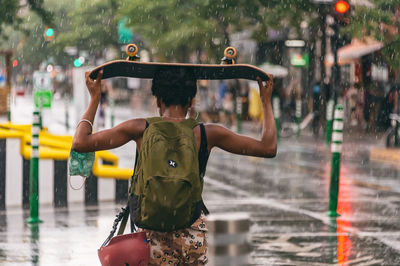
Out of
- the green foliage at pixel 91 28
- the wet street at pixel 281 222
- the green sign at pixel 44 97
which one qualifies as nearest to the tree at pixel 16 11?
the green sign at pixel 44 97

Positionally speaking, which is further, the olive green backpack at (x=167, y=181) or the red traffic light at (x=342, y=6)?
the red traffic light at (x=342, y=6)

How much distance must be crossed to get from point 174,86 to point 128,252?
797mm

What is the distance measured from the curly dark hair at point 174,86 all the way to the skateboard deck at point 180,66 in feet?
0.11

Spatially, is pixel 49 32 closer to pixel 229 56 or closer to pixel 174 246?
pixel 229 56

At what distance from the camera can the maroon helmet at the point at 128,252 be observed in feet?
13.3

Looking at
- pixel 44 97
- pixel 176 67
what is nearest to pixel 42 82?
pixel 44 97

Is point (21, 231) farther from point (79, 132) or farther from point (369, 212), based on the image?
point (79, 132)

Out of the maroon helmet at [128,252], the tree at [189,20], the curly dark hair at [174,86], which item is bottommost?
the maroon helmet at [128,252]

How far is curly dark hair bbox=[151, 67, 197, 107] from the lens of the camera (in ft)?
13.9

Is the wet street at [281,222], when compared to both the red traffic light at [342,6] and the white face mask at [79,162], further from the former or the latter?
the white face mask at [79,162]

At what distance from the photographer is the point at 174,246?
4.10 metres

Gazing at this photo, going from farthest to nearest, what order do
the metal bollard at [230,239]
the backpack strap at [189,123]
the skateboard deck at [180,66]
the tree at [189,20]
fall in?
the tree at [189,20]
the skateboard deck at [180,66]
the backpack strap at [189,123]
the metal bollard at [230,239]

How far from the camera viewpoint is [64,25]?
2844 inches

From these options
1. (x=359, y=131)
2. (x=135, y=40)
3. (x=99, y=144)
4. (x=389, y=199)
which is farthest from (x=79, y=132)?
(x=135, y=40)
